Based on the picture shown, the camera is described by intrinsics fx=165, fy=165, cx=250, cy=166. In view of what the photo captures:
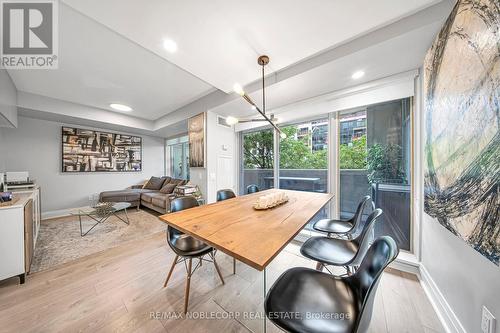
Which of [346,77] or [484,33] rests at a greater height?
[346,77]

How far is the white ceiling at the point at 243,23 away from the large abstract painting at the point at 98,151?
13.9 feet

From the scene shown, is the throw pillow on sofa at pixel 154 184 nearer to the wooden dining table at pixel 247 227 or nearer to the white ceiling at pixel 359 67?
the white ceiling at pixel 359 67

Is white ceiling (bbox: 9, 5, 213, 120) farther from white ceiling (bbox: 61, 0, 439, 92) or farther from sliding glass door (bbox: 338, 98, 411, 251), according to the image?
sliding glass door (bbox: 338, 98, 411, 251)

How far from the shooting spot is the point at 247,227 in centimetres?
117

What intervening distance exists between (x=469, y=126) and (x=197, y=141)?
139 inches

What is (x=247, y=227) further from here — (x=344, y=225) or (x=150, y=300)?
(x=344, y=225)

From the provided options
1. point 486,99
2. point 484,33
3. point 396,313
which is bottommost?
point 396,313

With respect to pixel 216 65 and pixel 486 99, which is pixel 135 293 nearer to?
→ pixel 216 65

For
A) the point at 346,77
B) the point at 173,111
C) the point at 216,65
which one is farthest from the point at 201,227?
the point at 173,111

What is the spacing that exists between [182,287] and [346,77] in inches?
123

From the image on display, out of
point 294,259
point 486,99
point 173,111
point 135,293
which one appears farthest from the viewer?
point 173,111

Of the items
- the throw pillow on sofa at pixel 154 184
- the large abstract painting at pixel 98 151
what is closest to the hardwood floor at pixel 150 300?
the throw pillow on sofa at pixel 154 184

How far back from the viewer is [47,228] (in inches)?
127

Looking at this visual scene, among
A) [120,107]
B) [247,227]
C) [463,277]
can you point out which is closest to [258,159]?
[247,227]
